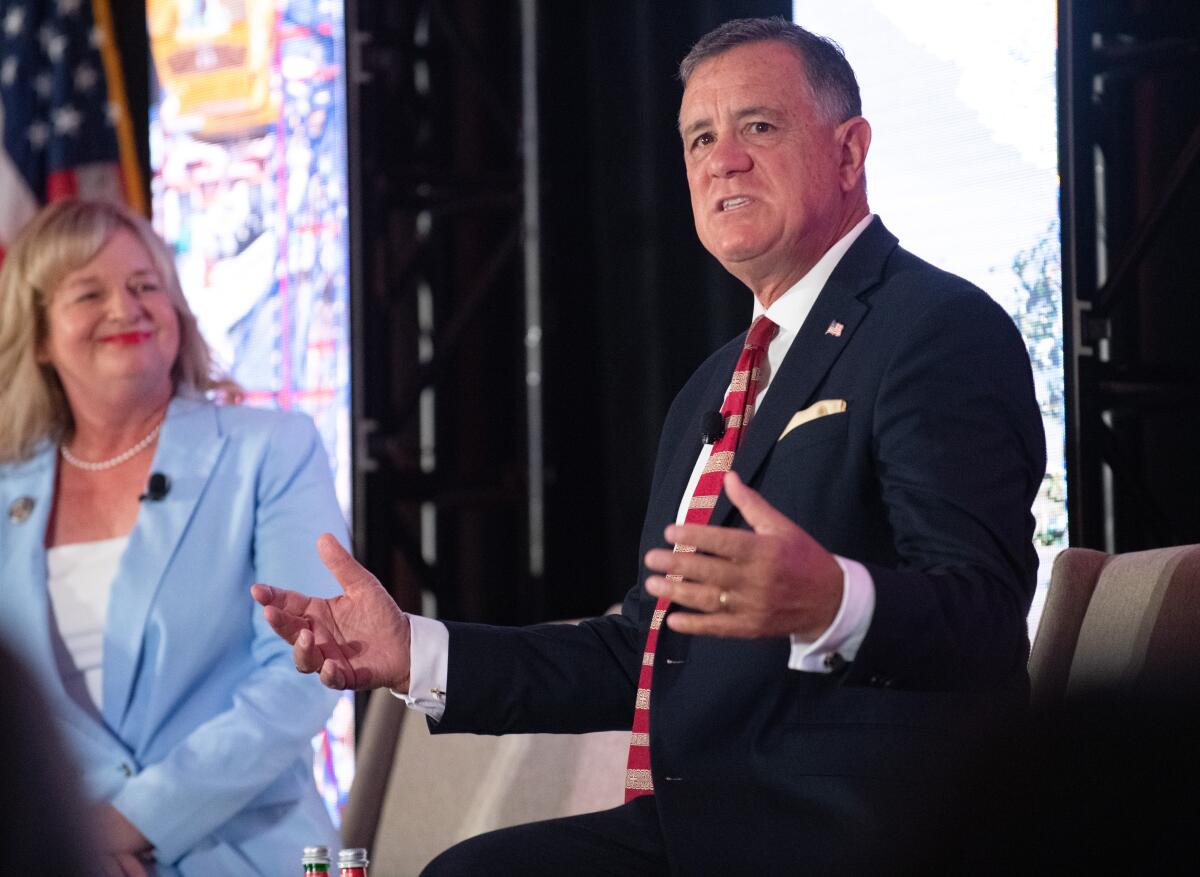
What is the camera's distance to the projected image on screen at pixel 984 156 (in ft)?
9.72

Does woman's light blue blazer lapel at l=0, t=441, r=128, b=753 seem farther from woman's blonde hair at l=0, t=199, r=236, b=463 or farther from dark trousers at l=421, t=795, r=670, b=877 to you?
dark trousers at l=421, t=795, r=670, b=877

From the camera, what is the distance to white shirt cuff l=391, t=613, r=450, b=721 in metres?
1.82

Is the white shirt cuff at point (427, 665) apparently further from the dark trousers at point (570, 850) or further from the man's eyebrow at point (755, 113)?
the man's eyebrow at point (755, 113)

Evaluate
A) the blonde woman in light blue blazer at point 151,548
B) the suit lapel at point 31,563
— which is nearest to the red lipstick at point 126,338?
the blonde woman in light blue blazer at point 151,548

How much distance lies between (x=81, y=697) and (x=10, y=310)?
790mm

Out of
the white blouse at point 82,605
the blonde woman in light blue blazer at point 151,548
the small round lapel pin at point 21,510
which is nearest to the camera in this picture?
the blonde woman in light blue blazer at point 151,548

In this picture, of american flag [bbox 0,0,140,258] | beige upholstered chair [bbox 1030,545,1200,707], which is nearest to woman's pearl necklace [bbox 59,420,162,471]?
beige upholstered chair [bbox 1030,545,1200,707]

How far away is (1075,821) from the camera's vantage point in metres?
0.62

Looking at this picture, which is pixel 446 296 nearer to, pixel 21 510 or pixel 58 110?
pixel 58 110

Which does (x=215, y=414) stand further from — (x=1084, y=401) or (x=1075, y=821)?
(x=1075, y=821)

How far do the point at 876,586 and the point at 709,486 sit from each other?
0.44 metres

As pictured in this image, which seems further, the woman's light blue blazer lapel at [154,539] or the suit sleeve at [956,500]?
the woman's light blue blazer lapel at [154,539]

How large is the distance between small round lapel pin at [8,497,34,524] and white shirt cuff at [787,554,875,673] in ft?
5.98

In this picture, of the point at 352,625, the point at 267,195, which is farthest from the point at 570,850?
the point at 267,195
